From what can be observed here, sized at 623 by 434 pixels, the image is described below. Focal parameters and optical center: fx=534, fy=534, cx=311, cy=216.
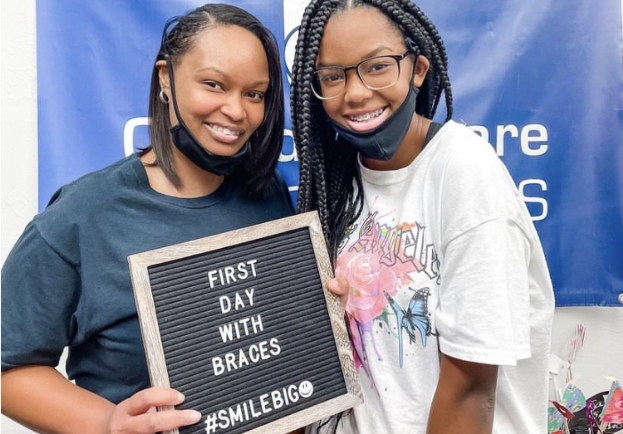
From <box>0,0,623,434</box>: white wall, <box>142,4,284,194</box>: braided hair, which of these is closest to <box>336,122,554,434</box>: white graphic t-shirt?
<box>142,4,284,194</box>: braided hair

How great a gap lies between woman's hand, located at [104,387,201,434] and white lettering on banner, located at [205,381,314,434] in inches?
1.8

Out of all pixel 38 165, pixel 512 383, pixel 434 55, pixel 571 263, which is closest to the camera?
pixel 512 383

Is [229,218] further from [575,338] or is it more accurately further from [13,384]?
[575,338]

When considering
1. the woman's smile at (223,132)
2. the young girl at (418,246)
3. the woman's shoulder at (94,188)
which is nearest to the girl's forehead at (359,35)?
the young girl at (418,246)

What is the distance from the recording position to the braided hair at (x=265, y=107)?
1102 mm

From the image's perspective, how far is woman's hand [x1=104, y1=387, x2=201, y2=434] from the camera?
868mm

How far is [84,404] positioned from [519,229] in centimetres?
85

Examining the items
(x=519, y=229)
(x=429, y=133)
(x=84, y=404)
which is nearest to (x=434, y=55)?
(x=429, y=133)

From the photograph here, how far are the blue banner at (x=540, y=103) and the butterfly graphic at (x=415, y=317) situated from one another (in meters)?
0.91

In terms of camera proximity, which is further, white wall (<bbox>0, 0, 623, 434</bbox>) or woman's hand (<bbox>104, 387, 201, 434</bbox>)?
white wall (<bbox>0, 0, 623, 434</bbox>)

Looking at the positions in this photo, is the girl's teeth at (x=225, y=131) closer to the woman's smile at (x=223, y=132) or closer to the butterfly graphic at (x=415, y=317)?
the woman's smile at (x=223, y=132)

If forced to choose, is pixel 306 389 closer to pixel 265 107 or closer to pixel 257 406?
pixel 257 406

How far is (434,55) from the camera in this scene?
3.75 ft

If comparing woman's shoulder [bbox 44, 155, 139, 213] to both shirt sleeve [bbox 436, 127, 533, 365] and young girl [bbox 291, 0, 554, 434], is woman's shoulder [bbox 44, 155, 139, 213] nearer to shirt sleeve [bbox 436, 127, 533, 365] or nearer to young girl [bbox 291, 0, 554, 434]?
young girl [bbox 291, 0, 554, 434]
